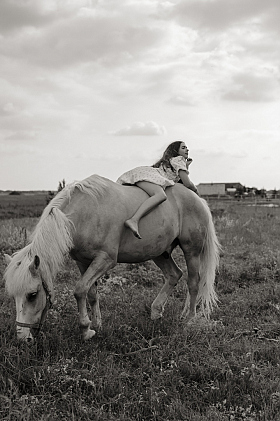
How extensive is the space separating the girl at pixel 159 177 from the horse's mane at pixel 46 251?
0.75m

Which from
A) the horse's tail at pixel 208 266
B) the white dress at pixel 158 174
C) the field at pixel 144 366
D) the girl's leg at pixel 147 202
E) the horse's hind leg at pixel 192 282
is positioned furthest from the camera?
the horse's tail at pixel 208 266

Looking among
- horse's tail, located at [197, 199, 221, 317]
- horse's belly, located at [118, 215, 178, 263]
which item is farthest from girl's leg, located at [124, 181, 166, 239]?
horse's tail, located at [197, 199, 221, 317]

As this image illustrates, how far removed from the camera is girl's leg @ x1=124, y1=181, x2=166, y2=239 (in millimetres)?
4234

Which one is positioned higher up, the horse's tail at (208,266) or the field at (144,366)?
the horse's tail at (208,266)

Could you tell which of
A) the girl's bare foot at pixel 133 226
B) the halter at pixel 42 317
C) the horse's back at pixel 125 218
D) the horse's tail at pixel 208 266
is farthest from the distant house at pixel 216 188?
the halter at pixel 42 317

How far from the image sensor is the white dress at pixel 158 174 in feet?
16.0

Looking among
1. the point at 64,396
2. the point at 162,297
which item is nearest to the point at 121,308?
the point at 162,297

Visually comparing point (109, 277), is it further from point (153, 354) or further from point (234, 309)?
point (153, 354)

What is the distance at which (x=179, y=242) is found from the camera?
5.21m

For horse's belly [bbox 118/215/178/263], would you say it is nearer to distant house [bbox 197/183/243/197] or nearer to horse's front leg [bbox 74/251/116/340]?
horse's front leg [bbox 74/251/116/340]

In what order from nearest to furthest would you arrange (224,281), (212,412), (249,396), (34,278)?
(212,412), (249,396), (34,278), (224,281)

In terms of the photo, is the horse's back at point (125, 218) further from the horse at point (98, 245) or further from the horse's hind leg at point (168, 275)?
the horse's hind leg at point (168, 275)

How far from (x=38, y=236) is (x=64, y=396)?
1.46 m

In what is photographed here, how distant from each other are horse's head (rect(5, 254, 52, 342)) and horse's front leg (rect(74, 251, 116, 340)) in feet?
1.29
